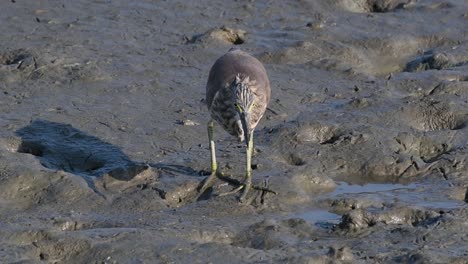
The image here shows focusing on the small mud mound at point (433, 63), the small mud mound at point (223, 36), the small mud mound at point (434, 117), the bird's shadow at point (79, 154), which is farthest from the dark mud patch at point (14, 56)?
the small mud mound at point (433, 63)

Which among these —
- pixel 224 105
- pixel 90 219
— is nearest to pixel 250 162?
pixel 224 105

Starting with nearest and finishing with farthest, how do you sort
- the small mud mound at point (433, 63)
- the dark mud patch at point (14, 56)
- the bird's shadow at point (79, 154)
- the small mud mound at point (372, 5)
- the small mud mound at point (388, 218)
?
the small mud mound at point (388, 218)
the bird's shadow at point (79, 154)
the dark mud patch at point (14, 56)
the small mud mound at point (433, 63)
the small mud mound at point (372, 5)

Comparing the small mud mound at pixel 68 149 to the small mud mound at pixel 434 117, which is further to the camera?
the small mud mound at pixel 434 117

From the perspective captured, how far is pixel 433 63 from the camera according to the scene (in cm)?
1166

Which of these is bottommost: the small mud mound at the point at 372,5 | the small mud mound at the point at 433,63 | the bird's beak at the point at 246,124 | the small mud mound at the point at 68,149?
the small mud mound at the point at 68,149

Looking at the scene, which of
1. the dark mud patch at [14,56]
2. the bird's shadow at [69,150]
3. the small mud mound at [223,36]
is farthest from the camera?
the small mud mound at [223,36]

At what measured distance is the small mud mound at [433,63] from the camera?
11625 millimetres

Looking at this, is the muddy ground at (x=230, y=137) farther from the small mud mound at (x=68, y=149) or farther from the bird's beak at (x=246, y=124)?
the bird's beak at (x=246, y=124)

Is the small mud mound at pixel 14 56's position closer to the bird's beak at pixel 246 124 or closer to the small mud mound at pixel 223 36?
the small mud mound at pixel 223 36

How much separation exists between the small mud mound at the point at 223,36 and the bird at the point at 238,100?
281 cm

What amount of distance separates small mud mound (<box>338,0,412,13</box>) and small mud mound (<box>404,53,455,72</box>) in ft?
5.56

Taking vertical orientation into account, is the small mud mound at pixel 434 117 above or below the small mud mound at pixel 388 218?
above

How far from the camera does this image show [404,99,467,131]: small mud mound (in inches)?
399

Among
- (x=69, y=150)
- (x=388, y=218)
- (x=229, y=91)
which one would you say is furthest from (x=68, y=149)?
(x=388, y=218)
